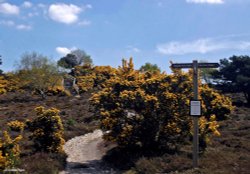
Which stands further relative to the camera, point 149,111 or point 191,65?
point 149,111

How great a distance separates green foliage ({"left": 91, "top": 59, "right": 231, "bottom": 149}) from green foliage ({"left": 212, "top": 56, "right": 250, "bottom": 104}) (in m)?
28.4

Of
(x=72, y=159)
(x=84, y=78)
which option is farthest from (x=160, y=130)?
(x=84, y=78)

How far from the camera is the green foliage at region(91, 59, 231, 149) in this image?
14672 millimetres

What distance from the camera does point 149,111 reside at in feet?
48.3

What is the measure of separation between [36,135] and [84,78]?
1694 inches

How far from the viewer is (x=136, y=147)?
15.2 m

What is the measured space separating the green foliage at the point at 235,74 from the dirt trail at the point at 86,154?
22.9 metres

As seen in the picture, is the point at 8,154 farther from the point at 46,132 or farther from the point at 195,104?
the point at 195,104

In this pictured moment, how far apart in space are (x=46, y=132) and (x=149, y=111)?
14.4 ft

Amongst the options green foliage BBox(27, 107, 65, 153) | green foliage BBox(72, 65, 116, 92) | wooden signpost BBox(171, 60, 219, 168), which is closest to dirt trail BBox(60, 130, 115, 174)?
green foliage BBox(27, 107, 65, 153)

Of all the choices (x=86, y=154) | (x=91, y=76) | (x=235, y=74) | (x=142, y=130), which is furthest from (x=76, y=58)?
(x=142, y=130)

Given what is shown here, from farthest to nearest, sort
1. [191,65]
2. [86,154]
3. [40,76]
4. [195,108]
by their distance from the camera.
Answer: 1. [40,76]
2. [86,154]
3. [191,65]
4. [195,108]

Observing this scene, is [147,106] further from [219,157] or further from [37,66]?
[37,66]

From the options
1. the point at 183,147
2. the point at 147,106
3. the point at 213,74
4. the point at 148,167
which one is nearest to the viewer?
the point at 148,167
